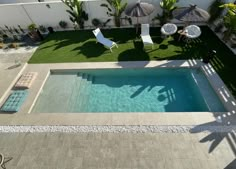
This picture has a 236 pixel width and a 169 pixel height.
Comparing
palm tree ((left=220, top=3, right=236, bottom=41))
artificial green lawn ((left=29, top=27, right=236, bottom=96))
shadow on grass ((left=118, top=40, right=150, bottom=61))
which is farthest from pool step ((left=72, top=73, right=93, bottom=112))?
palm tree ((left=220, top=3, right=236, bottom=41))

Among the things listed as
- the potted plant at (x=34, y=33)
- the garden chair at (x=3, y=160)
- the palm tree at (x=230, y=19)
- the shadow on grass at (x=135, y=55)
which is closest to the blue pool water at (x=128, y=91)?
the shadow on grass at (x=135, y=55)

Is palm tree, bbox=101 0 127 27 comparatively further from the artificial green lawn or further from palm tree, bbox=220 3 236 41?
palm tree, bbox=220 3 236 41

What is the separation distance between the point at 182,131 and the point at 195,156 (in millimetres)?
1240

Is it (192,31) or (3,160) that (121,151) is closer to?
(3,160)

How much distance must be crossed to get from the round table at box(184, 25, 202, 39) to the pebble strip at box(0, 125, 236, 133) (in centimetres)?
748

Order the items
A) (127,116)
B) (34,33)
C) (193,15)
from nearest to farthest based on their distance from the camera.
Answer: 1. (127,116)
2. (193,15)
3. (34,33)

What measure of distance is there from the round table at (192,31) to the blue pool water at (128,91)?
3.17 metres

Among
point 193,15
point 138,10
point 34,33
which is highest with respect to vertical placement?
point 138,10

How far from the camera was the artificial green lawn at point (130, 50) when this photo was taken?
1248 cm

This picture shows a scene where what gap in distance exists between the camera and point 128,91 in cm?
1124

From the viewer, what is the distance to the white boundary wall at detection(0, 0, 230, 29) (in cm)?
1543

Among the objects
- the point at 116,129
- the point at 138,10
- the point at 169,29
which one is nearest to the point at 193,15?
the point at 169,29

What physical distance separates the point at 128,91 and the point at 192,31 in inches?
285

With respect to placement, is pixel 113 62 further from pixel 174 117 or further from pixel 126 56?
pixel 174 117
